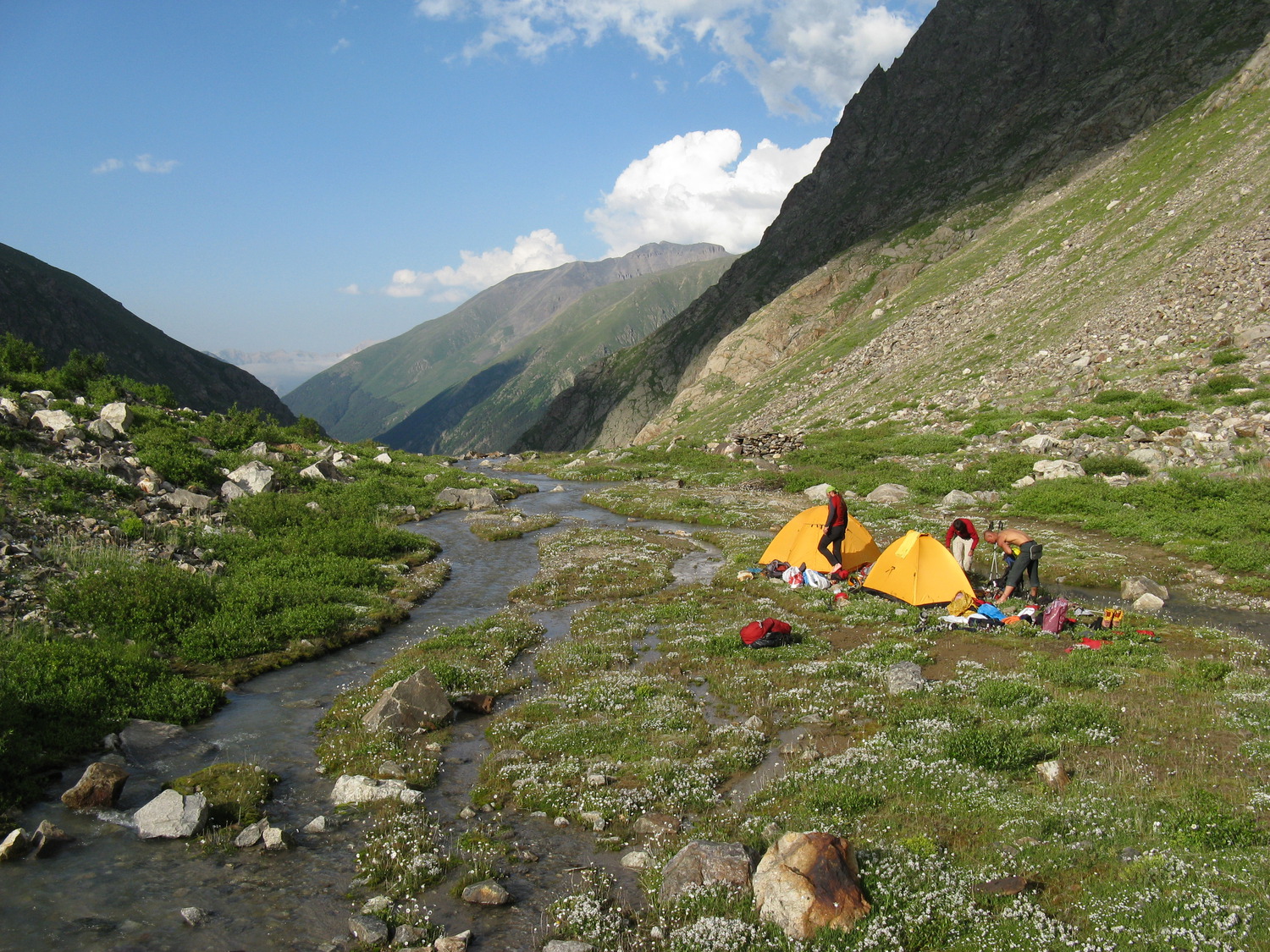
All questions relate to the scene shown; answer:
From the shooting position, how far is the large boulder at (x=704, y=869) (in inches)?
343

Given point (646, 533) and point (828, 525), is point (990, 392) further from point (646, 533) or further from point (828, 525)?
point (828, 525)

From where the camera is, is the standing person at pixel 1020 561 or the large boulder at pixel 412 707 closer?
the large boulder at pixel 412 707

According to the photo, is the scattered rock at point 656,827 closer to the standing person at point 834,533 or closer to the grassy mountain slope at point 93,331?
the standing person at point 834,533

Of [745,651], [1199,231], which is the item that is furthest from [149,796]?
[1199,231]

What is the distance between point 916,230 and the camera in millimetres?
102000

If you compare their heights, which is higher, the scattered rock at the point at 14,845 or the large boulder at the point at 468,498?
the large boulder at the point at 468,498

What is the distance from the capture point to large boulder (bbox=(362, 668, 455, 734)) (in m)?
14.7

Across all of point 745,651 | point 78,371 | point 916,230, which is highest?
point 916,230

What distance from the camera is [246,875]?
9664mm

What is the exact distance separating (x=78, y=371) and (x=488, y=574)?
3099cm

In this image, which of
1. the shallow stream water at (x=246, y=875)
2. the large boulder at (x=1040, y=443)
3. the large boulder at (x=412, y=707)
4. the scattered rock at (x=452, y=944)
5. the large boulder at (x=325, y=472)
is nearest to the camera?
the scattered rock at (x=452, y=944)

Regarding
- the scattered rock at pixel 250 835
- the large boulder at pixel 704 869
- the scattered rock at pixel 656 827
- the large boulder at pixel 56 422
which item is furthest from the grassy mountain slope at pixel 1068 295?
the large boulder at pixel 56 422

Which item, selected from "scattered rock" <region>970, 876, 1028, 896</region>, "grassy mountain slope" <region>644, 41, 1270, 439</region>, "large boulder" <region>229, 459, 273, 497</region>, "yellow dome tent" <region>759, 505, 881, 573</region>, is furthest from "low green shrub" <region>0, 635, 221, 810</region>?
"grassy mountain slope" <region>644, 41, 1270, 439</region>

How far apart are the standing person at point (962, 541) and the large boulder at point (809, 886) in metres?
18.1
